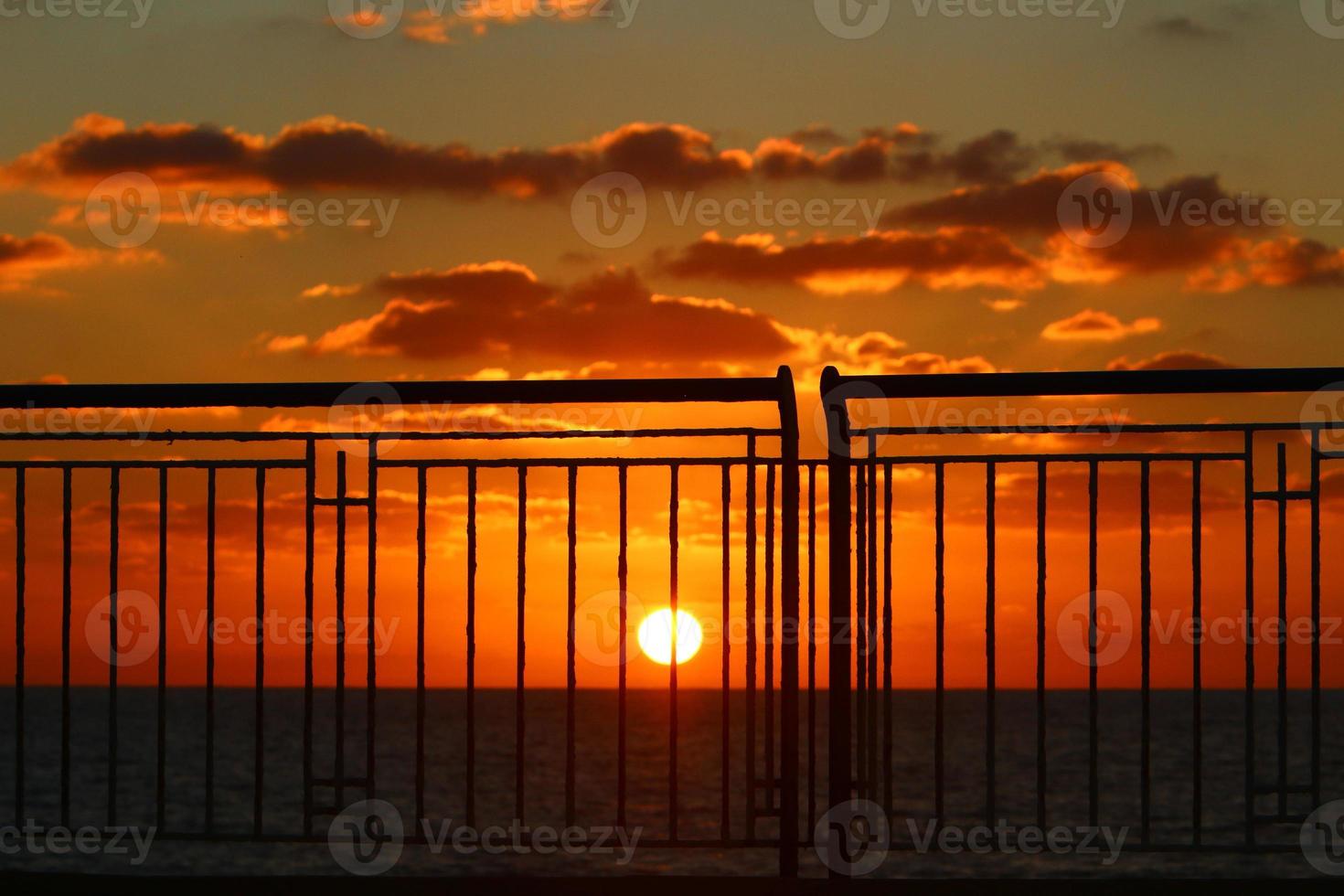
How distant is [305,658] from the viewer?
494 cm

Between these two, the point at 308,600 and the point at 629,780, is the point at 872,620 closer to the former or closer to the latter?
the point at 308,600

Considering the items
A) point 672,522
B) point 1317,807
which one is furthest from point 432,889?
point 1317,807

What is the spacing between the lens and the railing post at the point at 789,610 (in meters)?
4.64

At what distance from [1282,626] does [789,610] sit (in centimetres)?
149

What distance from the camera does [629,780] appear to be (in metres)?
54.2

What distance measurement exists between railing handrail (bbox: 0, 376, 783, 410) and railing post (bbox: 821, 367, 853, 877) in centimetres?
18

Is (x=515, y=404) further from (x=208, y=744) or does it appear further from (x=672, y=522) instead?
(x=208, y=744)
